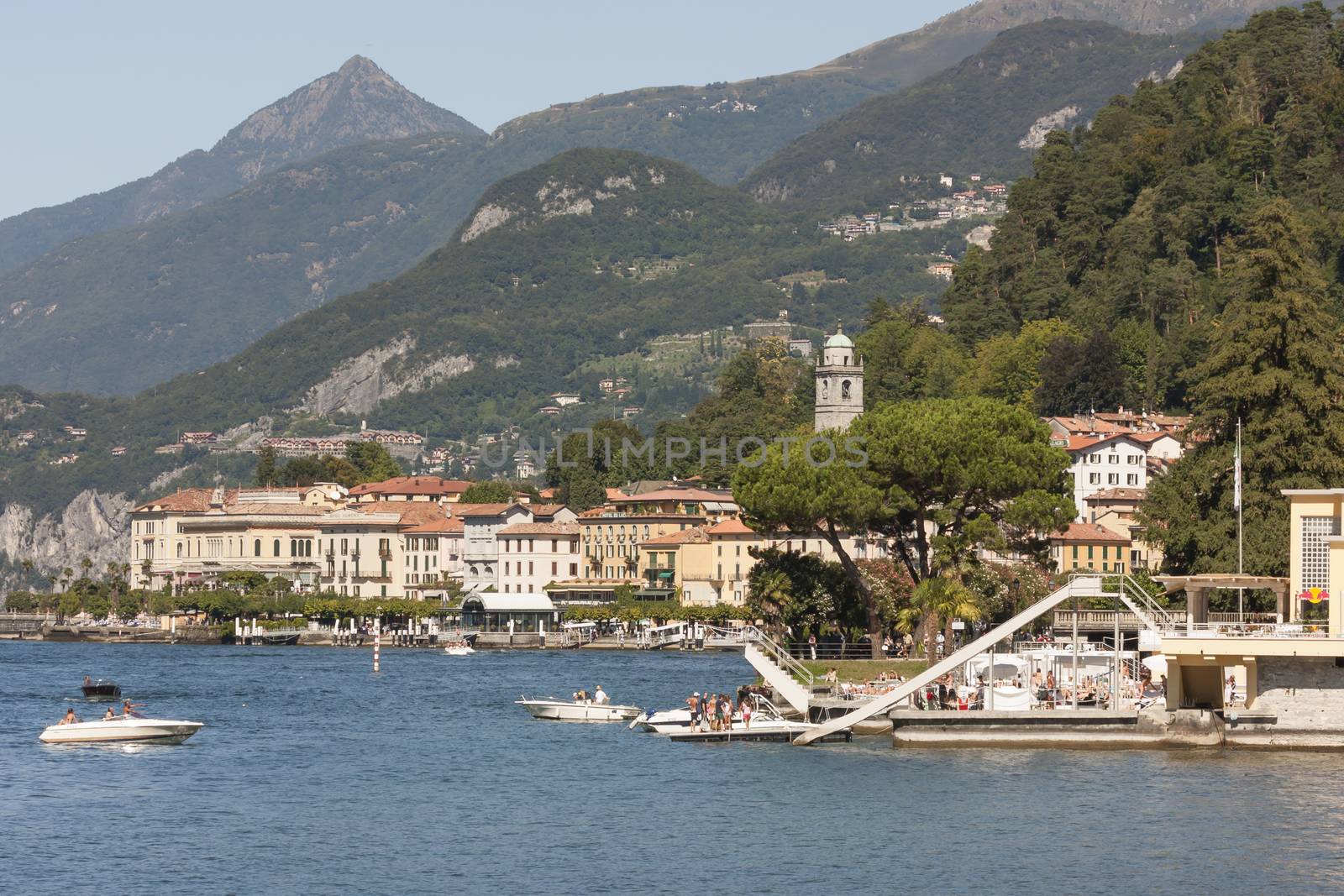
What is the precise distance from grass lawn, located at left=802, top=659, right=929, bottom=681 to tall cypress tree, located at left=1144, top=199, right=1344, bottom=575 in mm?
10049

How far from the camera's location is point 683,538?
17462 cm

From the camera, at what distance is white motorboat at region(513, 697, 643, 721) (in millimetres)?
81188

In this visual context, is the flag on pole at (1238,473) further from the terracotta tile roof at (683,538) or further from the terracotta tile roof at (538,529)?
the terracotta tile roof at (538,529)

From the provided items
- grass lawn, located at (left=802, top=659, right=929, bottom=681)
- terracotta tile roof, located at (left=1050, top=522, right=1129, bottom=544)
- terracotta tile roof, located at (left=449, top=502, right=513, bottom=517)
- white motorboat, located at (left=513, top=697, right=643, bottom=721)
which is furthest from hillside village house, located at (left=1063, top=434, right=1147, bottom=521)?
grass lawn, located at (left=802, top=659, right=929, bottom=681)

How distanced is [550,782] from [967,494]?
23.7 meters

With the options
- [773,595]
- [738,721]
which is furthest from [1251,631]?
[773,595]

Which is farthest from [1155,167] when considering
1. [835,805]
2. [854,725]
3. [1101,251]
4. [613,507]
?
[835,805]

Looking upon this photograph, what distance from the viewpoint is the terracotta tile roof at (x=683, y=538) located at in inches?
6772

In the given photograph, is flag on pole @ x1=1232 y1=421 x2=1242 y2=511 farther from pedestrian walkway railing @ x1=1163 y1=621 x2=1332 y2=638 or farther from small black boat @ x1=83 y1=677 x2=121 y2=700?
small black boat @ x1=83 y1=677 x2=121 y2=700

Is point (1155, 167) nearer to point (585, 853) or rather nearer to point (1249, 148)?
point (1249, 148)

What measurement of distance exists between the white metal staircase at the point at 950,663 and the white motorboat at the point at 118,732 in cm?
1906

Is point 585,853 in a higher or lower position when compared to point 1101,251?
lower

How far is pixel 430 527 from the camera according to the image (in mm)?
199375

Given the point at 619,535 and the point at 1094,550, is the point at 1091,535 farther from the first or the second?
the point at 619,535
